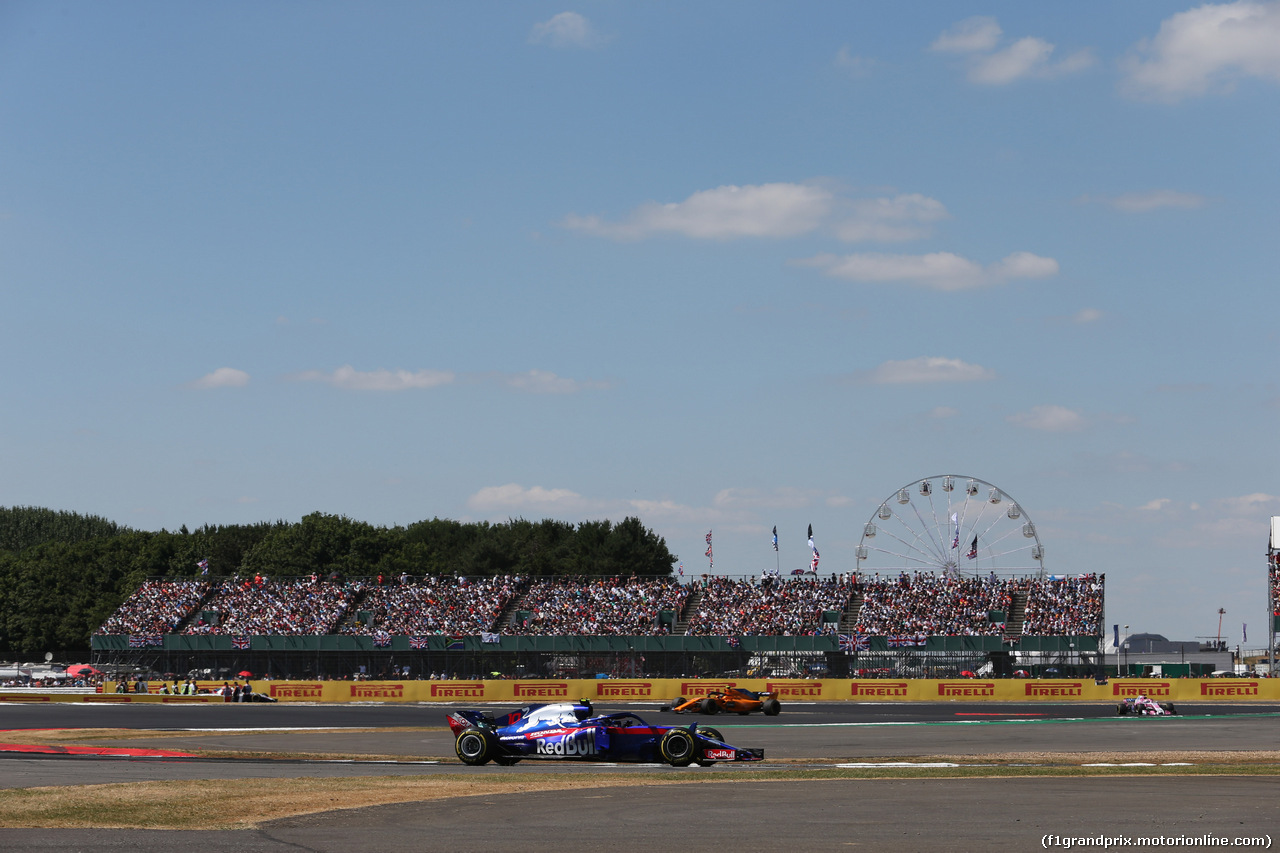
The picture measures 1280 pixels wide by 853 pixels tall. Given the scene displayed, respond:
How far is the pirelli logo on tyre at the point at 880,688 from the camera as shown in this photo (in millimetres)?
59344

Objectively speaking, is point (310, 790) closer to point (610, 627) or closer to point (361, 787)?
point (361, 787)

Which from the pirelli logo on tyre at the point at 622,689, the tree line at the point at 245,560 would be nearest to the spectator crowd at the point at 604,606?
the pirelli logo on tyre at the point at 622,689

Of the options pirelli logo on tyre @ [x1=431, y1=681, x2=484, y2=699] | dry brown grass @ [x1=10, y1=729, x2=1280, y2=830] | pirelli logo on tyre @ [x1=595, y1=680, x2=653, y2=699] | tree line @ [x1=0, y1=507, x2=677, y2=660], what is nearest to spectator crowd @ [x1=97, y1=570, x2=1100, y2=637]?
pirelli logo on tyre @ [x1=595, y1=680, x2=653, y2=699]

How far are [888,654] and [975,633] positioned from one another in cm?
A: 720

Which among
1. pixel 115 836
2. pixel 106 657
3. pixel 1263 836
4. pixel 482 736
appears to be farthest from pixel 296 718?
pixel 106 657

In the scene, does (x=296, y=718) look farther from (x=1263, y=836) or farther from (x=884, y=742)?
(x=1263, y=836)

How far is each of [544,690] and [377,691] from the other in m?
9.06

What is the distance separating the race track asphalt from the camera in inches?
627

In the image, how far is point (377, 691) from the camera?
205 feet

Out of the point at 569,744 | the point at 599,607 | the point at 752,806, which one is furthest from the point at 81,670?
the point at 752,806

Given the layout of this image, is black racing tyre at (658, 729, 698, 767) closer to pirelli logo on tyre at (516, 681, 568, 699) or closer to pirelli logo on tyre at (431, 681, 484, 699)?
pirelli logo on tyre at (516, 681, 568, 699)

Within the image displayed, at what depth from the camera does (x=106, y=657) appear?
285 feet

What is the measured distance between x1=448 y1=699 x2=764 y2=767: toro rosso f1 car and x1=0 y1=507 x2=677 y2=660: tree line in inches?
3285

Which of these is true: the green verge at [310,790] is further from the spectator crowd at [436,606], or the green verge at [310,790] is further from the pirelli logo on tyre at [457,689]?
the spectator crowd at [436,606]
